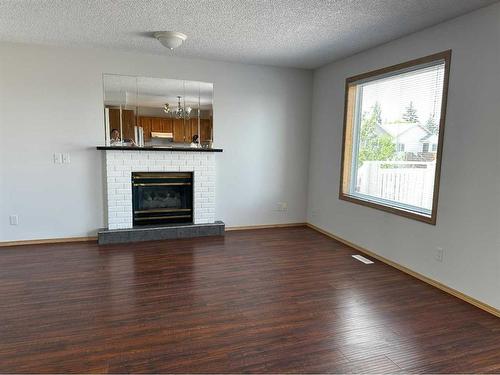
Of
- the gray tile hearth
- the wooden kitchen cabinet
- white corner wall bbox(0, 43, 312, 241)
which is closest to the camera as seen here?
white corner wall bbox(0, 43, 312, 241)

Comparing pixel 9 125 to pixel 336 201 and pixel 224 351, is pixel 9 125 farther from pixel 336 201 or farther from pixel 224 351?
pixel 336 201

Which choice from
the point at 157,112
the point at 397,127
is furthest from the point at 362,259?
the point at 157,112

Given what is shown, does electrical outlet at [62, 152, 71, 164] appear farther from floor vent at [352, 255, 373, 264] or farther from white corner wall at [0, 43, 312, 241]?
floor vent at [352, 255, 373, 264]

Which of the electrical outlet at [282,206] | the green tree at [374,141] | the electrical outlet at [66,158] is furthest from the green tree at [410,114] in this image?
the electrical outlet at [66,158]

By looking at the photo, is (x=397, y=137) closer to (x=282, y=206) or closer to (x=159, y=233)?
(x=282, y=206)

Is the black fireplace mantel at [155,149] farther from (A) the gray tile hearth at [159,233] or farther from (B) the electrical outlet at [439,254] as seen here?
(B) the electrical outlet at [439,254]

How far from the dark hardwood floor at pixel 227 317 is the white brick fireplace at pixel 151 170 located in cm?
75

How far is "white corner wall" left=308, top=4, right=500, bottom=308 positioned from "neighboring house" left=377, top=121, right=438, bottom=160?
9.3 inches

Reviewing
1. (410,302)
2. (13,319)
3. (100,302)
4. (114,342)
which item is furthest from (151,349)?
(410,302)

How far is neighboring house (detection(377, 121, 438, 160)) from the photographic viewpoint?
320cm

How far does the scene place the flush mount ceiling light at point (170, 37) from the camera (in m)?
3.36

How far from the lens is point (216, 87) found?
4648 millimetres

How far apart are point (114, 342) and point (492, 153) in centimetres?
306

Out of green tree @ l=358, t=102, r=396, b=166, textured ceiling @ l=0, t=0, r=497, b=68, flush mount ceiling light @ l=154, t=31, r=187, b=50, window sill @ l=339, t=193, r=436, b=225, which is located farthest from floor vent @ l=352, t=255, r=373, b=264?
flush mount ceiling light @ l=154, t=31, r=187, b=50
